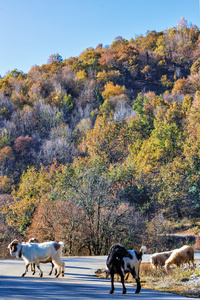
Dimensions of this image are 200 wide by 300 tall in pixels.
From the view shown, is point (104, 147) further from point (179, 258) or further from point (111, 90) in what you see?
point (111, 90)

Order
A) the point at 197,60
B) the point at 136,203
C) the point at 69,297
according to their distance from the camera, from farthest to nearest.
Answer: the point at 197,60 → the point at 136,203 → the point at 69,297

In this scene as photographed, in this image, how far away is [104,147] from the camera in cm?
4022

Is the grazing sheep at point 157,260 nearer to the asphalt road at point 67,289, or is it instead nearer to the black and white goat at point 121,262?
the asphalt road at point 67,289

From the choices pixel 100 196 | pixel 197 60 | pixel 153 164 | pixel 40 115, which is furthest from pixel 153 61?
pixel 100 196

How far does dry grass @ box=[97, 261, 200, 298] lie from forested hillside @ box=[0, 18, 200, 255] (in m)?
11.2

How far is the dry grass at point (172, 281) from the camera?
291 inches

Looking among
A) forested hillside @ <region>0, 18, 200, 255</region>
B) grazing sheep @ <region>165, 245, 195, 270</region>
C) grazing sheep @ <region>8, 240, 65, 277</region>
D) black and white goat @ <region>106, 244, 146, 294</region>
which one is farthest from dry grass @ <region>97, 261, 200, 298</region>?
forested hillside @ <region>0, 18, 200, 255</region>

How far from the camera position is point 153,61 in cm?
10131

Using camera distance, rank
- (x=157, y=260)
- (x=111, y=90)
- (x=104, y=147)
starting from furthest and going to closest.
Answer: (x=111, y=90) < (x=104, y=147) < (x=157, y=260)

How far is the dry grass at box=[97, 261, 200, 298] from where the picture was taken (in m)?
7.40

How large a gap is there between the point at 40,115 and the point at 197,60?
41.4 metres

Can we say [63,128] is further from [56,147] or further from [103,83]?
[103,83]

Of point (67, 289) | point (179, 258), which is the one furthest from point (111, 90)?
point (67, 289)

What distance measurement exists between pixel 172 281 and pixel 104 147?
32.3m
